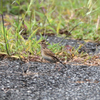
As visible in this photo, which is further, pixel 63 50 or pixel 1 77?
pixel 63 50

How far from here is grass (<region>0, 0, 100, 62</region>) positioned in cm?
415

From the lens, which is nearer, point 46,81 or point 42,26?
point 46,81

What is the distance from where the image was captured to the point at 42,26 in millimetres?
5367

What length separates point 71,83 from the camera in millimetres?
3270

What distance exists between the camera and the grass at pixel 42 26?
415cm

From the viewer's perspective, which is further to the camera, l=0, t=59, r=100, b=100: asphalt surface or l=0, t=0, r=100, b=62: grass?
l=0, t=0, r=100, b=62: grass

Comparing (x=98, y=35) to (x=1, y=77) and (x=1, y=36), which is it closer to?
(x=1, y=36)

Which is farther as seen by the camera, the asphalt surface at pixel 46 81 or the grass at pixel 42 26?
the grass at pixel 42 26

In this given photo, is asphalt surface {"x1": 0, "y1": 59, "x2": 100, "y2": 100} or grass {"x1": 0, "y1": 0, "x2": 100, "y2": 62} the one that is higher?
grass {"x1": 0, "y1": 0, "x2": 100, "y2": 62}

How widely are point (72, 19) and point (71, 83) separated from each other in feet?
9.70

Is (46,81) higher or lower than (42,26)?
lower

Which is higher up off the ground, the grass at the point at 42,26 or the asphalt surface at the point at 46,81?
the grass at the point at 42,26

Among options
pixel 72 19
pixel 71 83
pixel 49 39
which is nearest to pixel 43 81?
pixel 71 83

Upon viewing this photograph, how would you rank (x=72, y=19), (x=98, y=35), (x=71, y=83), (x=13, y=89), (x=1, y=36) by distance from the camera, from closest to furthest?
1. (x=13, y=89)
2. (x=71, y=83)
3. (x=1, y=36)
4. (x=98, y=35)
5. (x=72, y=19)
